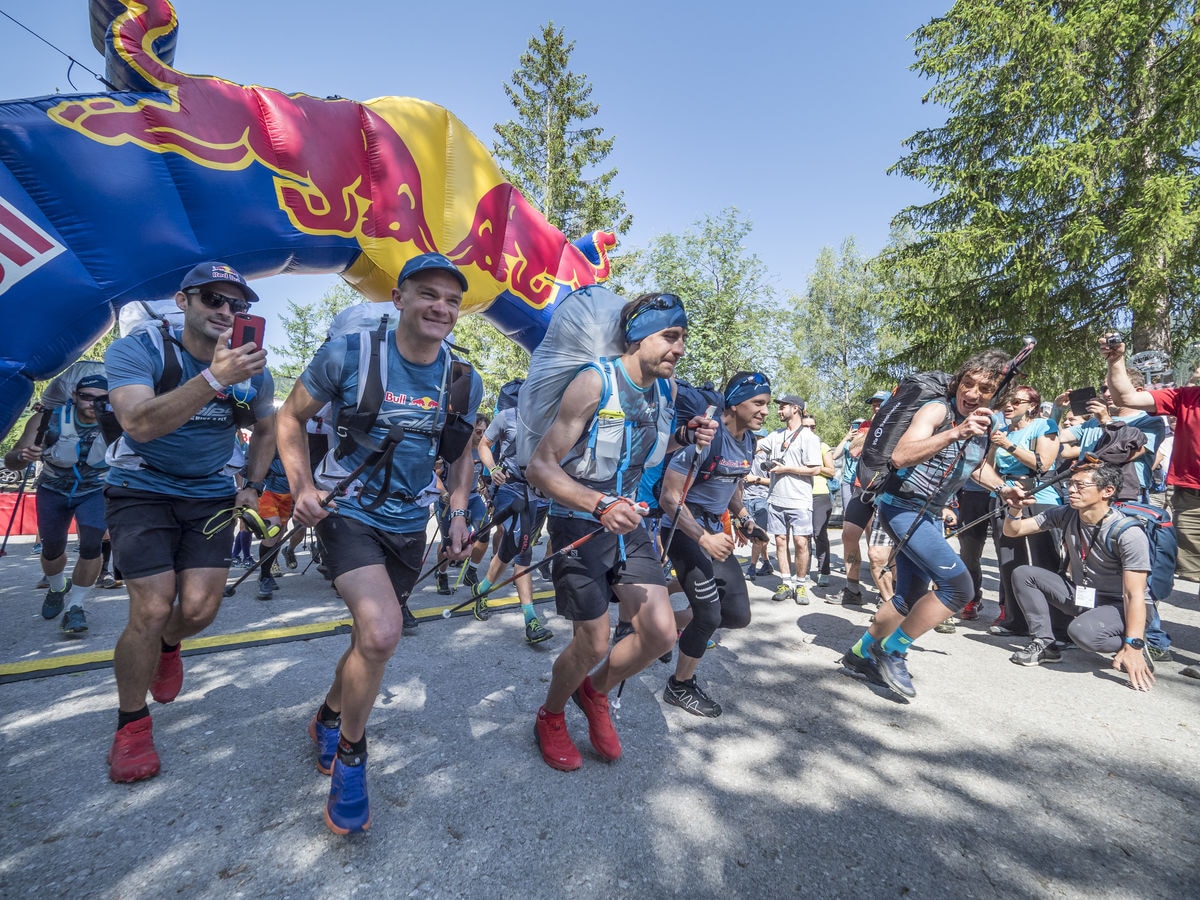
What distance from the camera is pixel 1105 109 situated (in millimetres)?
12453

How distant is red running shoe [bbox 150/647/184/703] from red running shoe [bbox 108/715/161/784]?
416 mm

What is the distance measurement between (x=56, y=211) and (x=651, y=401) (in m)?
4.10

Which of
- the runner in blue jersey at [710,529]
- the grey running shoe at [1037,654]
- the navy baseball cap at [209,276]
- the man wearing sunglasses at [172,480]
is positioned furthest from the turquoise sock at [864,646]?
the navy baseball cap at [209,276]

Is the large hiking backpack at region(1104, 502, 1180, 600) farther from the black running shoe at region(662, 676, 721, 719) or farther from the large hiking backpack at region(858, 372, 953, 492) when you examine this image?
the black running shoe at region(662, 676, 721, 719)

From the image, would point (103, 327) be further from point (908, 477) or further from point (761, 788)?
point (908, 477)

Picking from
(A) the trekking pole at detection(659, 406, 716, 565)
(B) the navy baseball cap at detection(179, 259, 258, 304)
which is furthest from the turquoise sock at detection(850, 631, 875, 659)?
(B) the navy baseball cap at detection(179, 259, 258, 304)

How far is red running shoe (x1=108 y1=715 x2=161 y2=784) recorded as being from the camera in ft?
8.09

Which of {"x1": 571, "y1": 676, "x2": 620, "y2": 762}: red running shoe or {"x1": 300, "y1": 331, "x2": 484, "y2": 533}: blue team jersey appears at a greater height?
{"x1": 300, "y1": 331, "x2": 484, "y2": 533}: blue team jersey

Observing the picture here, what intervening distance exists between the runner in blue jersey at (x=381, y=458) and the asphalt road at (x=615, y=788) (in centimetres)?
41

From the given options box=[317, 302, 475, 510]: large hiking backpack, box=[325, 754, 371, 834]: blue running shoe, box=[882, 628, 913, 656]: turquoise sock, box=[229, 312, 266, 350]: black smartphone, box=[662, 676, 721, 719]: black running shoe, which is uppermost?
box=[229, 312, 266, 350]: black smartphone

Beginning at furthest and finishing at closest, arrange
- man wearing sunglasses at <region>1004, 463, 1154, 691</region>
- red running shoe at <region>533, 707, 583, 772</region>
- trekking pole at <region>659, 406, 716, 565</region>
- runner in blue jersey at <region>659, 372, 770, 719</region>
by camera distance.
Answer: man wearing sunglasses at <region>1004, 463, 1154, 691</region> < runner in blue jersey at <region>659, 372, 770, 719</region> < trekking pole at <region>659, 406, 716, 565</region> < red running shoe at <region>533, 707, 583, 772</region>

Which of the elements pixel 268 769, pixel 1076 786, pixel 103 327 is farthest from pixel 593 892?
pixel 103 327

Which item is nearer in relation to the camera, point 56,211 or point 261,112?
point 56,211

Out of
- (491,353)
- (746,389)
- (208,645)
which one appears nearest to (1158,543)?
(746,389)
